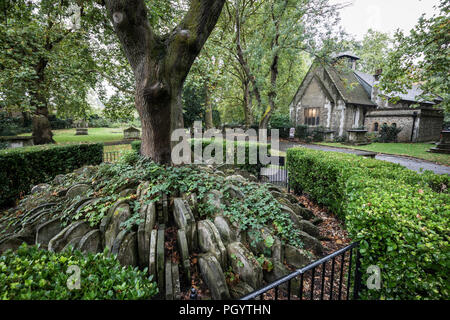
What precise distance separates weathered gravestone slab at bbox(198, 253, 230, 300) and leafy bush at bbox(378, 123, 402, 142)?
27935mm

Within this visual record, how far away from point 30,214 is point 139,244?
303 centimetres

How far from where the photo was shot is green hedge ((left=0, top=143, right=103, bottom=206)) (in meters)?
6.53

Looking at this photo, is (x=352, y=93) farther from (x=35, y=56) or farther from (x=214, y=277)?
(x=35, y=56)

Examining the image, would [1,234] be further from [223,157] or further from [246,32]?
[246,32]

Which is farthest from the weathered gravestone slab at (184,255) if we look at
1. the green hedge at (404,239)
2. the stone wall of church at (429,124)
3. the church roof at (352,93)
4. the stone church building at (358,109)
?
the stone wall of church at (429,124)

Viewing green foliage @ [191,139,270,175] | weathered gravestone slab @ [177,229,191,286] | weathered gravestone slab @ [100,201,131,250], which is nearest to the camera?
weathered gravestone slab @ [177,229,191,286]

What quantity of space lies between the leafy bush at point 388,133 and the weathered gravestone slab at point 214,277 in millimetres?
27935

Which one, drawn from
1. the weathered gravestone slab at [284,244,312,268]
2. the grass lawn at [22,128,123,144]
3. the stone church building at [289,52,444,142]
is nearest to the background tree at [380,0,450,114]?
the weathered gravestone slab at [284,244,312,268]

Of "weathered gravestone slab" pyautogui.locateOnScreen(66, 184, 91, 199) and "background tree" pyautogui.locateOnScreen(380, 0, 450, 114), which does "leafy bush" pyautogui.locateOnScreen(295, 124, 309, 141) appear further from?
"weathered gravestone slab" pyautogui.locateOnScreen(66, 184, 91, 199)

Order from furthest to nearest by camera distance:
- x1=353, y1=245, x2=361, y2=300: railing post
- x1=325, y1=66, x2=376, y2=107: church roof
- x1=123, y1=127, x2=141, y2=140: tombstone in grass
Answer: x1=123, y1=127, x2=141, y2=140: tombstone in grass → x1=325, y1=66, x2=376, y2=107: church roof → x1=353, y1=245, x2=361, y2=300: railing post

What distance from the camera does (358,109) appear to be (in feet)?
80.0

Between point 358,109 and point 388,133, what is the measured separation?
4.42 m

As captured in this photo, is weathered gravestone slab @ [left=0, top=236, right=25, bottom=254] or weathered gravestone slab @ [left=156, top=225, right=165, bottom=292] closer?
weathered gravestone slab @ [left=156, top=225, right=165, bottom=292]

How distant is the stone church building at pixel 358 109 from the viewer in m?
22.2
